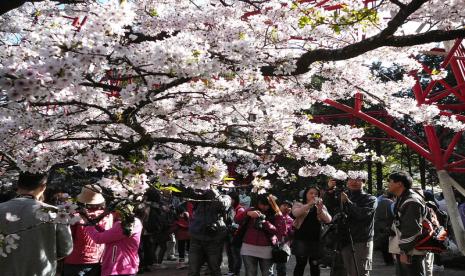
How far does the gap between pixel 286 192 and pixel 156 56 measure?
13.8m

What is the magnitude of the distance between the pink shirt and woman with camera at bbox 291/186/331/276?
7.94 feet

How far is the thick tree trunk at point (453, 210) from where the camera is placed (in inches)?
267

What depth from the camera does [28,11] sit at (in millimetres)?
5426

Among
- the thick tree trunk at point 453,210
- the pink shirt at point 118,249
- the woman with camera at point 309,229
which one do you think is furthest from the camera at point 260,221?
the thick tree trunk at point 453,210

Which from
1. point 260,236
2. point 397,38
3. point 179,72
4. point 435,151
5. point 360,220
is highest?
point 435,151

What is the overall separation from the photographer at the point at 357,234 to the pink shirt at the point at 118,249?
8.87 feet

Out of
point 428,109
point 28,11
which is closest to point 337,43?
point 428,109

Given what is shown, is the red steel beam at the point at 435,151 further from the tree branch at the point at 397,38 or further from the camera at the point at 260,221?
the tree branch at the point at 397,38

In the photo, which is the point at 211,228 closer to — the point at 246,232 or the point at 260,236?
the point at 246,232

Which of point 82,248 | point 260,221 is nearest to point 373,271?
point 260,221

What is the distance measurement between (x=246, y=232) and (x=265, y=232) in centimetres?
29

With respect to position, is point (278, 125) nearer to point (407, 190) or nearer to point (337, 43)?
point (337, 43)

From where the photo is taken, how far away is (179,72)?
7.80ft

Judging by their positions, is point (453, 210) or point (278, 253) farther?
point (453, 210)
